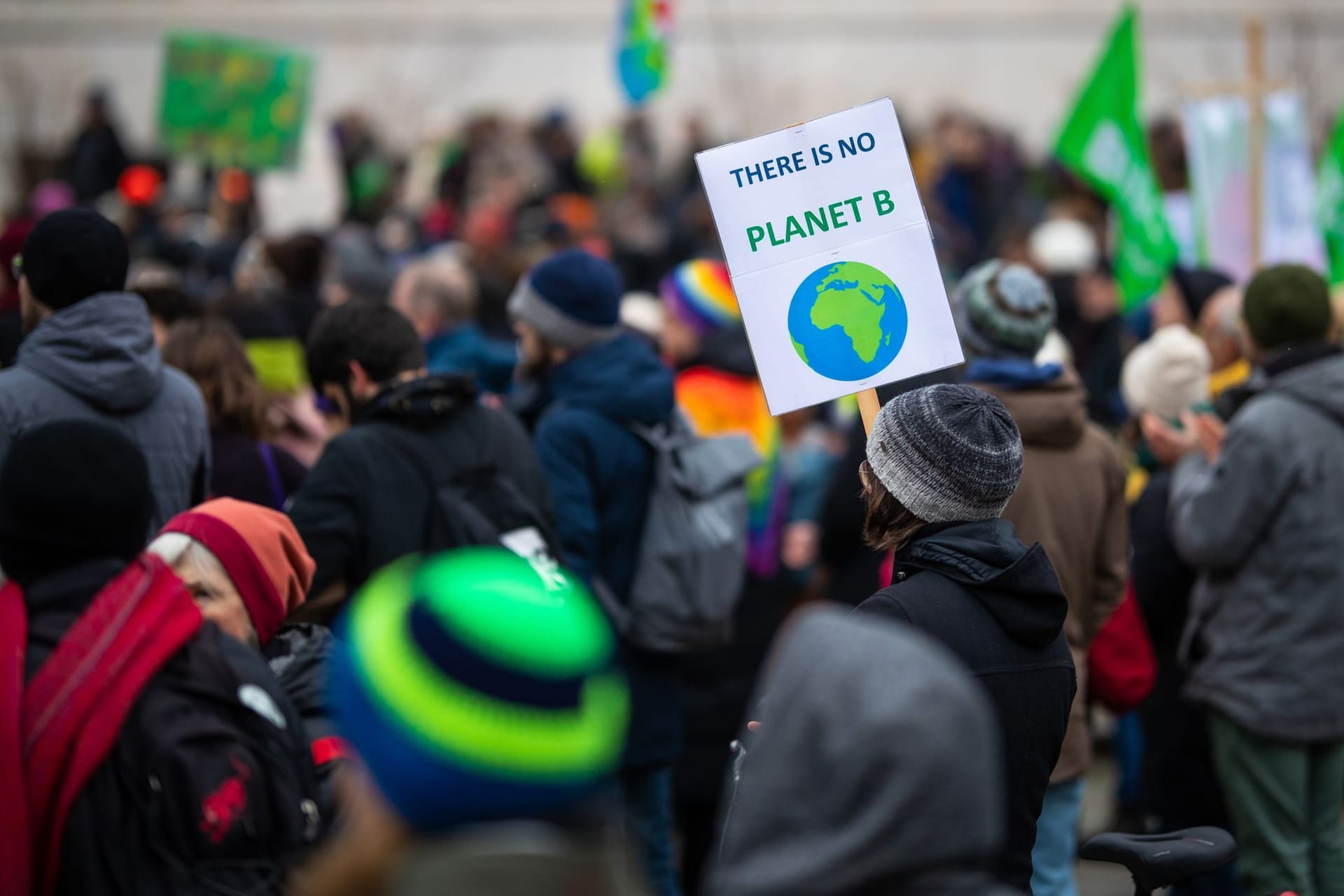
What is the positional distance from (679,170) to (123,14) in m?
12.0

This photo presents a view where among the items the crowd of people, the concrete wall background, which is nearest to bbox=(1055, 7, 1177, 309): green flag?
the crowd of people

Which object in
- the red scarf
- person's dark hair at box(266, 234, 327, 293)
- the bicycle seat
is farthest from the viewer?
person's dark hair at box(266, 234, 327, 293)

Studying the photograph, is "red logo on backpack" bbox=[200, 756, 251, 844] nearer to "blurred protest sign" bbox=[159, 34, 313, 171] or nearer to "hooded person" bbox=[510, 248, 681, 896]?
"hooded person" bbox=[510, 248, 681, 896]

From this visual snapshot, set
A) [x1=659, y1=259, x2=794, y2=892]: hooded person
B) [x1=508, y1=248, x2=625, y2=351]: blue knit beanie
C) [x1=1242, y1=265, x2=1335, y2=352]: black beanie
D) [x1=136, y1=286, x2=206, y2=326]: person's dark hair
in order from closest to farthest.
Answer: [x1=1242, y1=265, x2=1335, y2=352]: black beanie < [x1=508, y1=248, x2=625, y2=351]: blue knit beanie < [x1=136, y1=286, x2=206, y2=326]: person's dark hair < [x1=659, y1=259, x2=794, y2=892]: hooded person

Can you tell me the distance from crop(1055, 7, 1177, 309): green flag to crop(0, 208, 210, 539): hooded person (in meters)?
5.28

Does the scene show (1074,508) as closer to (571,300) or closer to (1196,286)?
(571,300)

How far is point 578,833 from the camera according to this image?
172 cm

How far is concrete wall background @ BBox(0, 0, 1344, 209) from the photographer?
25016 mm

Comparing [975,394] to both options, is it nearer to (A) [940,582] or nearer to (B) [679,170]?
(A) [940,582]

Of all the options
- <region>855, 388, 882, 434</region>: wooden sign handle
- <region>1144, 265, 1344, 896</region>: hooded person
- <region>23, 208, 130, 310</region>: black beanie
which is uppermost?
<region>23, 208, 130, 310</region>: black beanie

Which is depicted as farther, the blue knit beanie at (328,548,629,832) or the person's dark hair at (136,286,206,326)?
the person's dark hair at (136,286,206,326)

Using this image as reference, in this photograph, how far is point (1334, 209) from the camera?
8109 millimetres

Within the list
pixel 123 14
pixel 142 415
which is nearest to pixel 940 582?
pixel 142 415

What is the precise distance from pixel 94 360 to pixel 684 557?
1919mm
